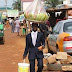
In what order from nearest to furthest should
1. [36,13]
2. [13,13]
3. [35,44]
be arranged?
[35,44], [36,13], [13,13]

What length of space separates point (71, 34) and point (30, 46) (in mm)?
2553

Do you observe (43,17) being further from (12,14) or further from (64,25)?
(12,14)

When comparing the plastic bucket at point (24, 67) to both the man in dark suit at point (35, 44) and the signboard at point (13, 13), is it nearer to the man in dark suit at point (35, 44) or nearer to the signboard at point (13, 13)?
the man in dark suit at point (35, 44)

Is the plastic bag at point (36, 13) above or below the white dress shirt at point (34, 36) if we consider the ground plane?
above

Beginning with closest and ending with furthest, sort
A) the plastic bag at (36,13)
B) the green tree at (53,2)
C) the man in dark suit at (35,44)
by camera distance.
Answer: the man in dark suit at (35,44)
the plastic bag at (36,13)
the green tree at (53,2)

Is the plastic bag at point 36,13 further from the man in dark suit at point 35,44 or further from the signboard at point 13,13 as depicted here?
the signboard at point 13,13

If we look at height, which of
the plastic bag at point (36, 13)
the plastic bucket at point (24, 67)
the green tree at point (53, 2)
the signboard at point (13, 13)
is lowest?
the signboard at point (13, 13)

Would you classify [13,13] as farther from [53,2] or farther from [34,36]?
[34,36]

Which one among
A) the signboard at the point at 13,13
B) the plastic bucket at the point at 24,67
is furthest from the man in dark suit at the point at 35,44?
the signboard at the point at 13,13

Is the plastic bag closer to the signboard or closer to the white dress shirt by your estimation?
the white dress shirt

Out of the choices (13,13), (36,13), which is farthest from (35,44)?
(13,13)

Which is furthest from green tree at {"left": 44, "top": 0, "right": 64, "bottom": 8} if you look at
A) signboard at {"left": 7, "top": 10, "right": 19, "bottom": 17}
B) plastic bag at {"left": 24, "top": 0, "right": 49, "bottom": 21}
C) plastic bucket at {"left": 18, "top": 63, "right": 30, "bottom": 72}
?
plastic bucket at {"left": 18, "top": 63, "right": 30, "bottom": 72}

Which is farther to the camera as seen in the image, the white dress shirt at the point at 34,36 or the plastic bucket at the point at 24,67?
the white dress shirt at the point at 34,36

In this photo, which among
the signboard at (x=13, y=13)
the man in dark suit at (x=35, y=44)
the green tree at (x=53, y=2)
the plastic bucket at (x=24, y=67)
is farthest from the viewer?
the signboard at (x=13, y=13)
